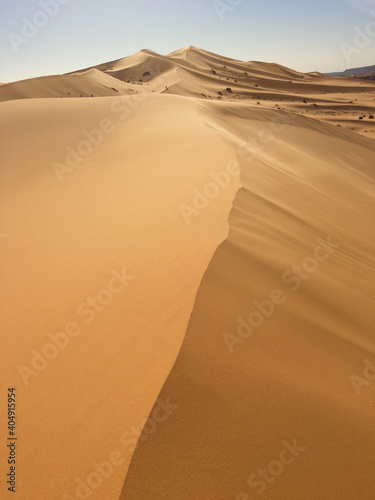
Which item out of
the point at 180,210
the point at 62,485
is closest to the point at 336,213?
the point at 180,210

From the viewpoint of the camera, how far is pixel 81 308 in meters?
2.45

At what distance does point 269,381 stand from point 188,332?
0.57m

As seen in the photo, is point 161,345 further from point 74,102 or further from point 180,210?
point 74,102
